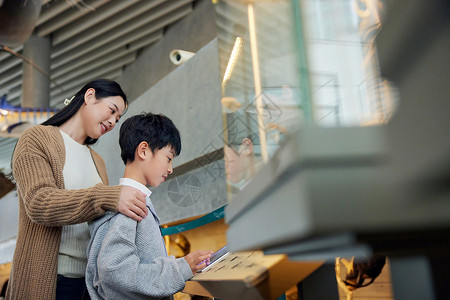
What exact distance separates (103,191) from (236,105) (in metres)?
0.59

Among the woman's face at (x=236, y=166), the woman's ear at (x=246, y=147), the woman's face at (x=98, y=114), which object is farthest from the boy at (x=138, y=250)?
the woman's ear at (x=246, y=147)

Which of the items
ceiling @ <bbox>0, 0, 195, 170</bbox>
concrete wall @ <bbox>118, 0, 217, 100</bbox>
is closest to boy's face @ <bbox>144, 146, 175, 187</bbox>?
concrete wall @ <bbox>118, 0, 217, 100</bbox>

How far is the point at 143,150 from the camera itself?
4.43 feet

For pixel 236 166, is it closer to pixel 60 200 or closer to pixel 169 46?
pixel 60 200

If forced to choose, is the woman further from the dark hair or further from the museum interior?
the museum interior

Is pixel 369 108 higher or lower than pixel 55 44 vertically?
lower

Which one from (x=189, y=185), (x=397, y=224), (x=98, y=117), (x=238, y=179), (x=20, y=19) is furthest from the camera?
(x=189, y=185)

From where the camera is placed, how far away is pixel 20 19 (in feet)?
13.3

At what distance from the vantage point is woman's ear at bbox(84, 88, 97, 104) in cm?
146

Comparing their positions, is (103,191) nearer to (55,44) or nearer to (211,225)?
(211,225)

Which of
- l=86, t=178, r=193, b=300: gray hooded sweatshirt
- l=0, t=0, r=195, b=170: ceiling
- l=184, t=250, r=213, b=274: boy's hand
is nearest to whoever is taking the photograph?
l=86, t=178, r=193, b=300: gray hooded sweatshirt

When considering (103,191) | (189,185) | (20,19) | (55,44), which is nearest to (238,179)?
(103,191)

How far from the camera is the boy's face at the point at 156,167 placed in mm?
1340

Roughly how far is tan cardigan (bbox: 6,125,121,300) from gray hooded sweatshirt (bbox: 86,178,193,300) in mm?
71
